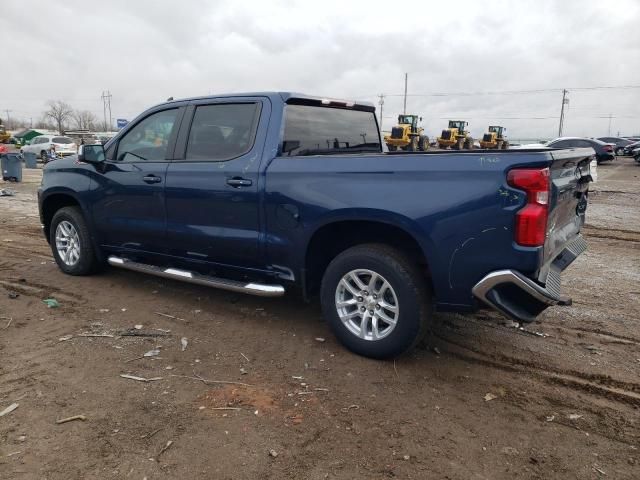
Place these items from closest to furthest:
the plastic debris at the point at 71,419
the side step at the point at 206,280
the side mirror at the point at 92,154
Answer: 1. the plastic debris at the point at 71,419
2. the side step at the point at 206,280
3. the side mirror at the point at 92,154

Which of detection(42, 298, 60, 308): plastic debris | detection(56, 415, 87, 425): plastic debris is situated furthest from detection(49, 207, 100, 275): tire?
detection(56, 415, 87, 425): plastic debris

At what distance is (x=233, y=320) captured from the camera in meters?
4.61

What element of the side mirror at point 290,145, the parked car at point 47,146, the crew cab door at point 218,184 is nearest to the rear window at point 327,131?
the side mirror at point 290,145

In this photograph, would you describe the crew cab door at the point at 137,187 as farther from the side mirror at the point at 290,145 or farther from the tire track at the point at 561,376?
the tire track at the point at 561,376

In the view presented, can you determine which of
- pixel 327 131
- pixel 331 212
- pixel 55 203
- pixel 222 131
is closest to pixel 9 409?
pixel 331 212

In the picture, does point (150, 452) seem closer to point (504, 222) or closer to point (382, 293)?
point (382, 293)

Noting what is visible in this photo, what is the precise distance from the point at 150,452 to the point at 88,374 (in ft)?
3.64

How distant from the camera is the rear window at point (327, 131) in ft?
14.1

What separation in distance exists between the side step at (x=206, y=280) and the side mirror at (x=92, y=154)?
3.38 feet

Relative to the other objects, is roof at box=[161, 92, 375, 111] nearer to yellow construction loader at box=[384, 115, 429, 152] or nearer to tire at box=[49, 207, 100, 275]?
tire at box=[49, 207, 100, 275]

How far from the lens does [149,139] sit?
5.06 meters

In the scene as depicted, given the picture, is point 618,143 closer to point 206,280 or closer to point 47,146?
point 47,146

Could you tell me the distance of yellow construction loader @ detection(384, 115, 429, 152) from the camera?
96.3 feet

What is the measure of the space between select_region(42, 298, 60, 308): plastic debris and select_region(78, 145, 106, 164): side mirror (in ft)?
4.74
